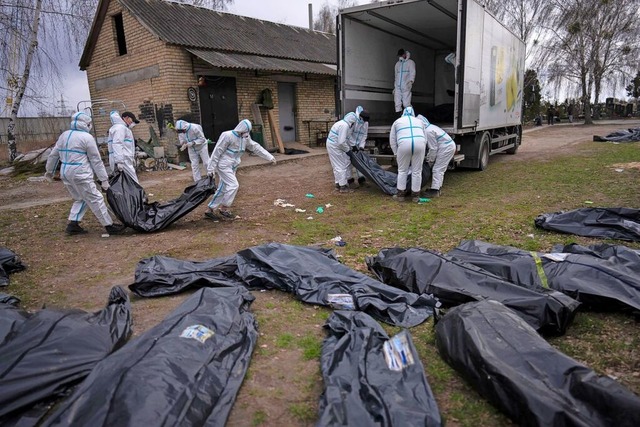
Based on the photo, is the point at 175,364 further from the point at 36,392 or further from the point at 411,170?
the point at 411,170

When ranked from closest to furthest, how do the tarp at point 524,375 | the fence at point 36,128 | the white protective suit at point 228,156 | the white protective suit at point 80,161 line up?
the tarp at point 524,375
the white protective suit at point 80,161
the white protective suit at point 228,156
the fence at point 36,128

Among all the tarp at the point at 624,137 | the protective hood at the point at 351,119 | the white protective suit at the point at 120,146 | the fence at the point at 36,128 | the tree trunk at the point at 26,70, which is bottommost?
the tarp at the point at 624,137

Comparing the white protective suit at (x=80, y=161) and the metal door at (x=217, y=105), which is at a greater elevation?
the metal door at (x=217, y=105)

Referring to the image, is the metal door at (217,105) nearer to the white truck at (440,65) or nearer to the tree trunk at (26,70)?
the tree trunk at (26,70)

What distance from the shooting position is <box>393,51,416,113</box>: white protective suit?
9.31 meters

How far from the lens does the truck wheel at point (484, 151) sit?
9.50m

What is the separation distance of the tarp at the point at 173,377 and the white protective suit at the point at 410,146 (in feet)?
15.4

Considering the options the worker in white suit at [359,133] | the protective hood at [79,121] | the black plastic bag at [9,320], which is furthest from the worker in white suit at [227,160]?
the black plastic bag at [9,320]

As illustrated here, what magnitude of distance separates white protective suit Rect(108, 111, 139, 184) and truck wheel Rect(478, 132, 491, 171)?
7278 millimetres

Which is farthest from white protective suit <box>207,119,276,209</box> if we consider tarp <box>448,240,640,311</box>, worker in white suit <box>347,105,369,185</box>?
tarp <box>448,240,640,311</box>

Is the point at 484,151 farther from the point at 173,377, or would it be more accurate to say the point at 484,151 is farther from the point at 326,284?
the point at 173,377

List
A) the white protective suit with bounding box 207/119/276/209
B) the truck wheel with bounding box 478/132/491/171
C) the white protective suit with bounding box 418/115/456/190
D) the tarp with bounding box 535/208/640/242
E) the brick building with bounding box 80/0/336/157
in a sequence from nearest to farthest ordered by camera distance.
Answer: the tarp with bounding box 535/208/640/242 → the white protective suit with bounding box 207/119/276/209 → the white protective suit with bounding box 418/115/456/190 → the truck wheel with bounding box 478/132/491/171 → the brick building with bounding box 80/0/336/157

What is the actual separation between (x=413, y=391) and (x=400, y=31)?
930 centimetres

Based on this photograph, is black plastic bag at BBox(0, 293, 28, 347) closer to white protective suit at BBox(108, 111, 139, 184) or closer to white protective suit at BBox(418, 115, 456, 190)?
white protective suit at BBox(108, 111, 139, 184)
